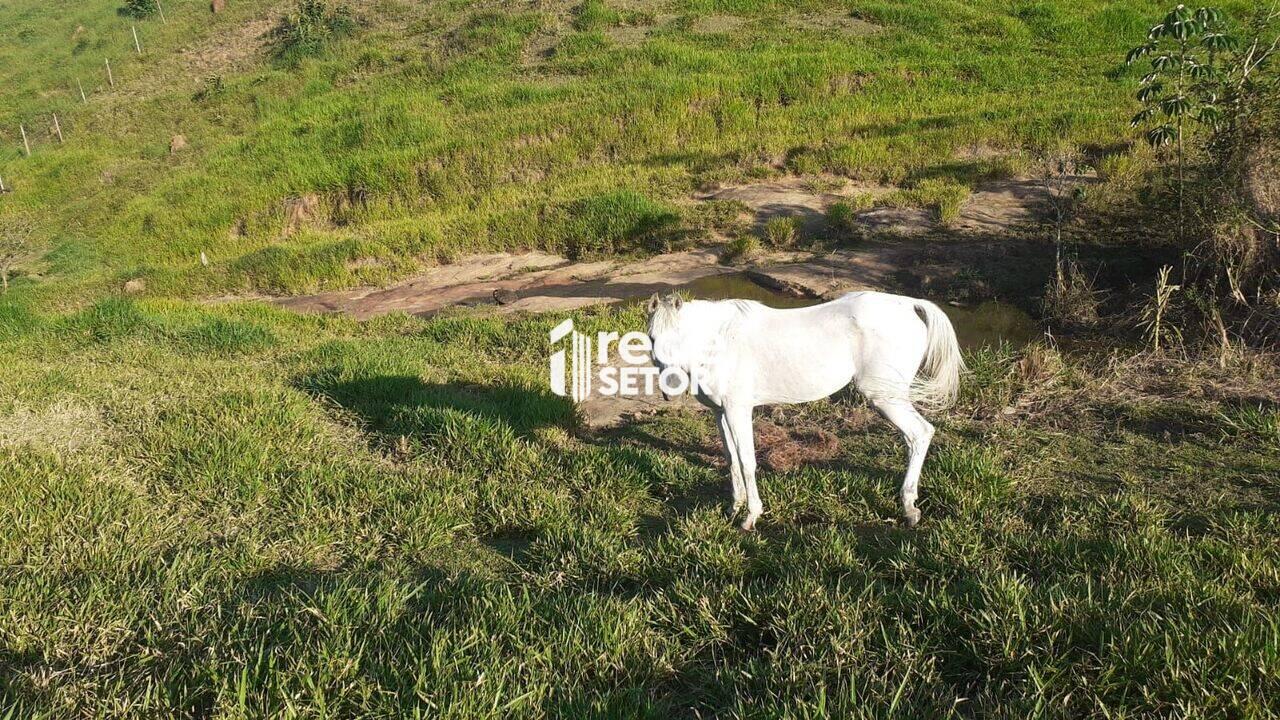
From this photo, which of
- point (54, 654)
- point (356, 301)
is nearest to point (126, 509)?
point (54, 654)

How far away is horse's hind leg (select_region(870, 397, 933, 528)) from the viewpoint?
12.5 ft

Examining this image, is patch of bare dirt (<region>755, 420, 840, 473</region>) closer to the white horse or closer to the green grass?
the green grass

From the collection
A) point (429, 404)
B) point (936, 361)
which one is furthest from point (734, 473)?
point (429, 404)

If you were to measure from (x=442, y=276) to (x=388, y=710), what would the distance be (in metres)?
10.3

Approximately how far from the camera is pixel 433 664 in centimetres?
245

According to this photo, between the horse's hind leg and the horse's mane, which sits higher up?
the horse's mane

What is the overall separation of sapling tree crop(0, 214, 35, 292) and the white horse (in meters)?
16.0

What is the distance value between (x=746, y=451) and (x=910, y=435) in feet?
2.84

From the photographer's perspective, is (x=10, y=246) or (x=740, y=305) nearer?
(x=740, y=305)

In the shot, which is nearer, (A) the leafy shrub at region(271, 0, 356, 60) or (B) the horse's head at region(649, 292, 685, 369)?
(B) the horse's head at region(649, 292, 685, 369)

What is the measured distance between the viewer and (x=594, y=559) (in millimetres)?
3572

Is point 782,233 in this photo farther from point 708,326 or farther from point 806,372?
point 708,326

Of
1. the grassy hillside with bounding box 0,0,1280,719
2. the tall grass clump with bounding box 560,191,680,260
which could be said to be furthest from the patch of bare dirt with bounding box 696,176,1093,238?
the tall grass clump with bounding box 560,191,680,260

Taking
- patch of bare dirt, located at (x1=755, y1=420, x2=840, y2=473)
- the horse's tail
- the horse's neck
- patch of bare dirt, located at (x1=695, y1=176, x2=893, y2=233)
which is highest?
the horse's neck
